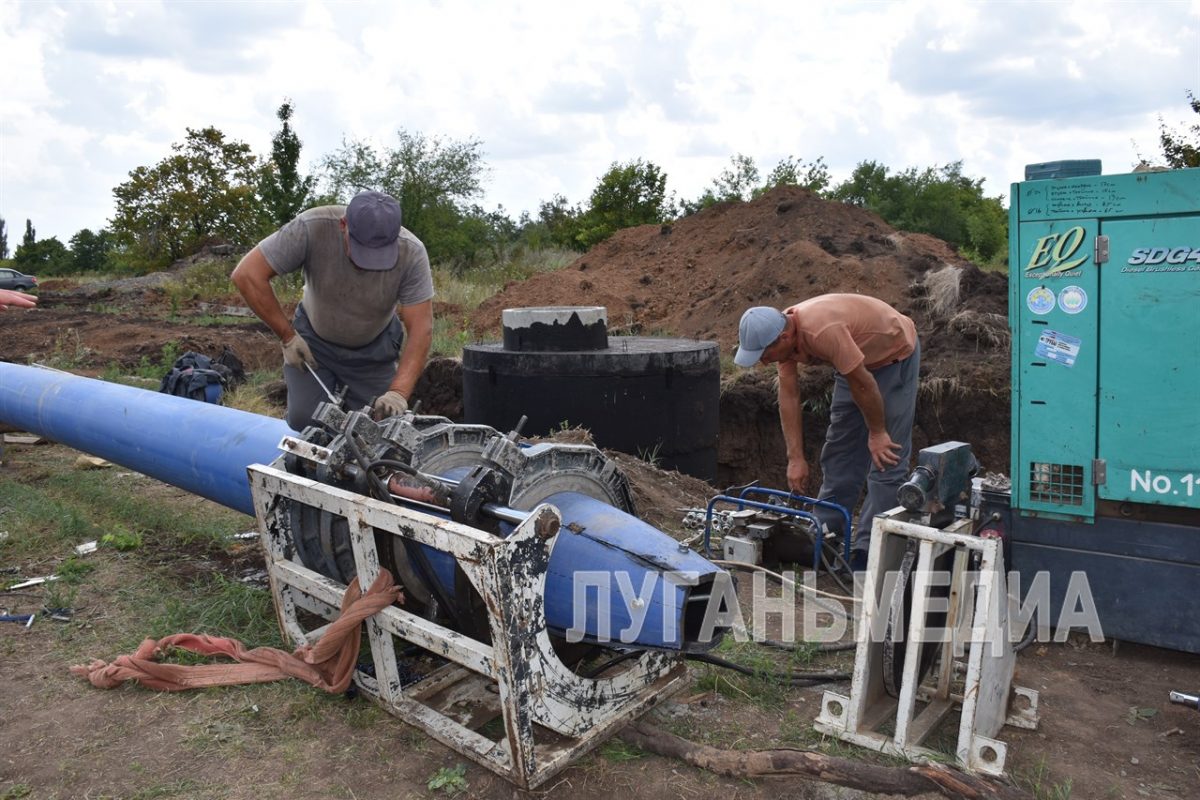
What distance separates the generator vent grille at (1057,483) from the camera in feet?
12.3

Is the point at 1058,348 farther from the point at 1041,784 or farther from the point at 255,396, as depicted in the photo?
the point at 255,396

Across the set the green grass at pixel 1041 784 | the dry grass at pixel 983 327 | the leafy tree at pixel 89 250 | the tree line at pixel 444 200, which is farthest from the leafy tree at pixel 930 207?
the leafy tree at pixel 89 250

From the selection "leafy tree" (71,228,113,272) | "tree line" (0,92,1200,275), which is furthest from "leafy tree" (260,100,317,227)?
"leafy tree" (71,228,113,272)

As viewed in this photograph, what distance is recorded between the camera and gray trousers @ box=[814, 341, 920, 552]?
15.6ft

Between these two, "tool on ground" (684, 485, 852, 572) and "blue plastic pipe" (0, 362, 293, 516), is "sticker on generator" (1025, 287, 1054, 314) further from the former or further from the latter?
"blue plastic pipe" (0, 362, 293, 516)

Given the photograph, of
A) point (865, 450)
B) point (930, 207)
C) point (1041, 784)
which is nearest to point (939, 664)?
point (1041, 784)

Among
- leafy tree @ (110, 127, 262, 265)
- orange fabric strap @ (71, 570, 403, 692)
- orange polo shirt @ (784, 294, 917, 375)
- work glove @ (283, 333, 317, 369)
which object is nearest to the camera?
orange fabric strap @ (71, 570, 403, 692)

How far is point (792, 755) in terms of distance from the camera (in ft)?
8.83

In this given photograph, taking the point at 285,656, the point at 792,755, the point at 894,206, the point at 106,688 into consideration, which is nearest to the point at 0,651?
the point at 106,688

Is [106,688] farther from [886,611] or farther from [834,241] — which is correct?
[834,241]

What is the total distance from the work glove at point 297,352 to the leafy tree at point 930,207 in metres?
18.1

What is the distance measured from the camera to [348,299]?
4.57 meters

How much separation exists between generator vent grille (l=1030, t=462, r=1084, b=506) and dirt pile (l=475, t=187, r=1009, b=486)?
16.4 feet

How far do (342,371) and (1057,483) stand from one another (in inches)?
138
